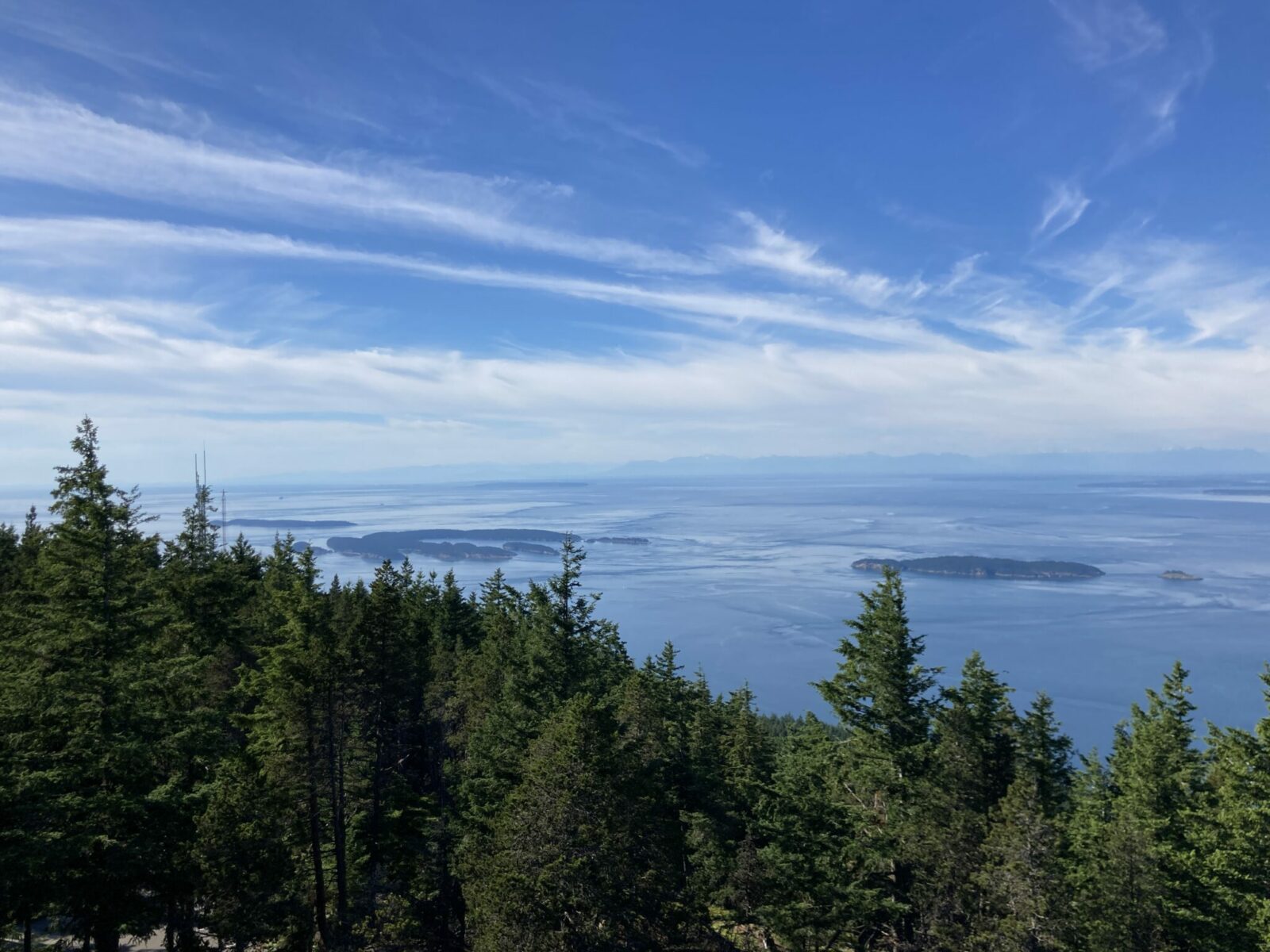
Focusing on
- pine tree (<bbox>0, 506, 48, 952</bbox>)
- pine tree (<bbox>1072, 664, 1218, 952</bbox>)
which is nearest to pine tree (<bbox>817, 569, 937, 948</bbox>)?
pine tree (<bbox>1072, 664, 1218, 952</bbox>)

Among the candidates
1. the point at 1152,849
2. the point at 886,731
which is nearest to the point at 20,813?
the point at 886,731

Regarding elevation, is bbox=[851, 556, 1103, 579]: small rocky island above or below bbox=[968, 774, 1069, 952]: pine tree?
below

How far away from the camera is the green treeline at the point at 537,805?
14.2 metres

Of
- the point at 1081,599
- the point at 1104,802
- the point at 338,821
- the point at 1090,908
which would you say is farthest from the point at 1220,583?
the point at 338,821

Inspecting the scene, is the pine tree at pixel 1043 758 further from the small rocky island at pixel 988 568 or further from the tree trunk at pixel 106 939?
the small rocky island at pixel 988 568

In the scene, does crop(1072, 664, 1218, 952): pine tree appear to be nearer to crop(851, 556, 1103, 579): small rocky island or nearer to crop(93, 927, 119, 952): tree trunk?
crop(93, 927, 119, 952): tree trunk

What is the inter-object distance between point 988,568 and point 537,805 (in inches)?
7506

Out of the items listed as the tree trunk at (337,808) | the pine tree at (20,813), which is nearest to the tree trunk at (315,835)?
the tree trunk at (337,808)

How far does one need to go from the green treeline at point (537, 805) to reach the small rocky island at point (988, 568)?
157274mm

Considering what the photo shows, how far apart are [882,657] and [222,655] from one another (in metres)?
25.0

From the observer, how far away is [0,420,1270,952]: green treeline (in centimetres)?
1416

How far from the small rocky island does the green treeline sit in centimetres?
15727

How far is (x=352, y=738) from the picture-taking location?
72.0ft

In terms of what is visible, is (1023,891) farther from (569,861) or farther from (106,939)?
(106,939)
